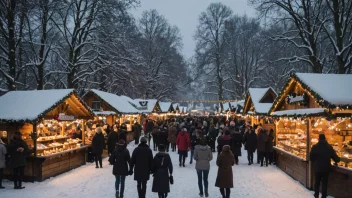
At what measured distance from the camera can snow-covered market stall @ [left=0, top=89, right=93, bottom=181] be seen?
40.1ft

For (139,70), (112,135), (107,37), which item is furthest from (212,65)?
(112,135)

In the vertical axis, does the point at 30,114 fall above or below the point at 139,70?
below

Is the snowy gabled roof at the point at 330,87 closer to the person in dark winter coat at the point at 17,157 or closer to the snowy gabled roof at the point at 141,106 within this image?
the person in dark winter coat at the point at 17,157

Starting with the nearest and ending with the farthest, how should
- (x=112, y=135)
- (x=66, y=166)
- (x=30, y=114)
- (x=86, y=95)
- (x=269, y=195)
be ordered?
(x=269, y=195), (x=30, y=114), (x=66, y=166), (x=112, y=135), (x=86, y=95)

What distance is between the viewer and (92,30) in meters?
25.5

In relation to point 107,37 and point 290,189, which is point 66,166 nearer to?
point 290,189

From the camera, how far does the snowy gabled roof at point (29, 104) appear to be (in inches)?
474

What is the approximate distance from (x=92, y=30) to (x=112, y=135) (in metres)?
11.6

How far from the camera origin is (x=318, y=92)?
1006cm

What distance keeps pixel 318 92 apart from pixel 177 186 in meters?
4.91

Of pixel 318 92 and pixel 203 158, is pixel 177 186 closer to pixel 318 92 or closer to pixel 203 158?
pixel 203 158

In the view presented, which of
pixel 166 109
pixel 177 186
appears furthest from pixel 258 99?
pixel 166 109

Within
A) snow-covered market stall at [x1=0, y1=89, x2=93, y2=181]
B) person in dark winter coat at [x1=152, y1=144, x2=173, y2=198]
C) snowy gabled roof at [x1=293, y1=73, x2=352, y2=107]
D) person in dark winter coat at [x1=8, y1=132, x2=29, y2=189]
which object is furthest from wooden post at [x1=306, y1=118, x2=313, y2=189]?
person in dark winter coat at [x1=8, y1=132, x2=29, y2=189]

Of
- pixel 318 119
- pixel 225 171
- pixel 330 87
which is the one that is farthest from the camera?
pixel 318 119
